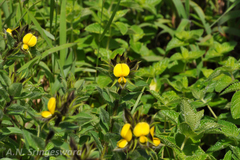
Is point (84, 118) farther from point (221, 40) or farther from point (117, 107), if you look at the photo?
point (221, 40)

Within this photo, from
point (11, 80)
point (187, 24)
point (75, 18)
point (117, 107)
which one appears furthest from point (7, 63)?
point (187, 24)

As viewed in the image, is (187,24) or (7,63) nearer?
(7,63)

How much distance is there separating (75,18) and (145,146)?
1638 millimetres

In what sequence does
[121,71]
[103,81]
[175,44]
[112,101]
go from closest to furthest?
[121,71] < [112,101] < [103,81] < [175,44]

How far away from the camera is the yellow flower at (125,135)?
1.13 metres

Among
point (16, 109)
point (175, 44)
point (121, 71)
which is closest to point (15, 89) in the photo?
point (16, 109)

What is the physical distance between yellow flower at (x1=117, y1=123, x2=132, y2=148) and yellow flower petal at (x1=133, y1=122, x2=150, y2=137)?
1.3 inches

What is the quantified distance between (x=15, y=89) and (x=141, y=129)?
606 mm

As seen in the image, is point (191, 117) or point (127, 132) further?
point (191, 117)

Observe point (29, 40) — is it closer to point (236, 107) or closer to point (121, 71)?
point (121, 71)

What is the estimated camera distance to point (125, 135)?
1139mm

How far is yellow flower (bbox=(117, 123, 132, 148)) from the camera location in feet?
3.72

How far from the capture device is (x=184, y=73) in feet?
8.11

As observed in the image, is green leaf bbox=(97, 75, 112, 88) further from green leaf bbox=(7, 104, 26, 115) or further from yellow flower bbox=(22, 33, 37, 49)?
green leaf bbox=(7, 104, 26, 115)
